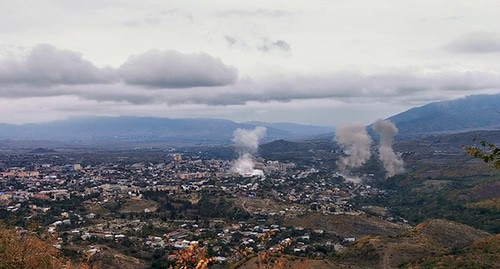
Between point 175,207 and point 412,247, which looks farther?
point 175,207

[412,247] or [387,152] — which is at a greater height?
[387,152]

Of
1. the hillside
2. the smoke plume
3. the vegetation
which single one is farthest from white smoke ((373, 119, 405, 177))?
the vegetation

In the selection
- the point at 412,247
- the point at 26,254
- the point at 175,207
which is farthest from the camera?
the point at 175,207

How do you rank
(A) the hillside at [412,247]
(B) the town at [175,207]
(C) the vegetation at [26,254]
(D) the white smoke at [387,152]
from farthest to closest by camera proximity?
(D) the white smoke at [387,152]
(B) the town at [175,207]
(A) the hillside at [412,247]
(C) the vegetation at [26,254]

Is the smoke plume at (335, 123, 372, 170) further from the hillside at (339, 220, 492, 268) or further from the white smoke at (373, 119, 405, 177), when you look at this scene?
the hillside at (339, 220, 492, 268)

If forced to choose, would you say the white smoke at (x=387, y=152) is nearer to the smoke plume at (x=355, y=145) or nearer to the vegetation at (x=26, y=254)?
the smoke plume at (x=355, y=145)

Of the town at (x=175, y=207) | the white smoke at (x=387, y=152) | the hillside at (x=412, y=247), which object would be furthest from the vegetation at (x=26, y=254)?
the white smoke at (x=387, y=152)

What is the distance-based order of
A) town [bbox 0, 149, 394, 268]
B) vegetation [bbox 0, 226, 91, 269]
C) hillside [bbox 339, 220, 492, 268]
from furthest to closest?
town [bbox 0, 149, 394, 268] → hillside [bbox 339, 220, 492, 268] → vegetation [bbox 0, 226, 91, 269]

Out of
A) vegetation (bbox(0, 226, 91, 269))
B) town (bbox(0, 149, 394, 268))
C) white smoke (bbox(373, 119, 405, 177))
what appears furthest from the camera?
→ white smoke (bbox(373, 119, 405, 177))

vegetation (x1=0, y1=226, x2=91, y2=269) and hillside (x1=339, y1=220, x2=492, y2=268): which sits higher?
vegetation (x1=0, y1=226, x2=91, y2=269)

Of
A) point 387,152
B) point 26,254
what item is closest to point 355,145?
point 387,152

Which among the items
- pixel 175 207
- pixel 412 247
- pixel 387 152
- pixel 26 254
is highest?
pixel 26 254

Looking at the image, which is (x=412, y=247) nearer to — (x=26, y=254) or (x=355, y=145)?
(x=26, y=254)
